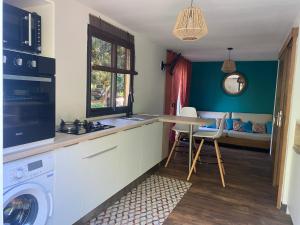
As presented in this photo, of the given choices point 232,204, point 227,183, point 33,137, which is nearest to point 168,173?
point 227,183

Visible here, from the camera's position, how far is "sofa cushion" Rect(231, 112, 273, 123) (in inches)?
230

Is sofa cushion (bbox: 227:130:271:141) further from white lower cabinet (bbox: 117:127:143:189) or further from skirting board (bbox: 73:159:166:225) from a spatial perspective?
white lower cabinet (bbox: 117:127:143:189)

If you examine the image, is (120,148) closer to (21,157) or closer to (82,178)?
(82,178)

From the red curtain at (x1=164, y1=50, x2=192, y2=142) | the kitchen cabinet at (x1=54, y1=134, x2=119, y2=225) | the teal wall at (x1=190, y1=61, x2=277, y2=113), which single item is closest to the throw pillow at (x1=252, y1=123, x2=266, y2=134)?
the teal wall at (x1=190, y1=61, x2=277, y2=113)

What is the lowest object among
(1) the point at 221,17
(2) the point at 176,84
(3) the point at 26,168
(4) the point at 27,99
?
(3) the point at 26,168

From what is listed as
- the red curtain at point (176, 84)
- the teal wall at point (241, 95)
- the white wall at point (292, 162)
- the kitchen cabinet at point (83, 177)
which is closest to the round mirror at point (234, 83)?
the teal wall at point (241, 95)

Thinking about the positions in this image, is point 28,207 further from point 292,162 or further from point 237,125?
point 237,125

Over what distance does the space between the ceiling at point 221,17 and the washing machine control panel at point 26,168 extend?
67.8 inches

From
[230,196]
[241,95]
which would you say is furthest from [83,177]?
[241,95]

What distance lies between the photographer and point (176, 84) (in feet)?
18.3

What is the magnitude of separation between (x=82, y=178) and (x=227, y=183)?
2071 mm

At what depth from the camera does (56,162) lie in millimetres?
1674

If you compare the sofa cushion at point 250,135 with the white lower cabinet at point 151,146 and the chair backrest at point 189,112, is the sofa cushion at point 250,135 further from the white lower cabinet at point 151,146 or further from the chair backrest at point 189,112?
the white lower cabinet at point 151,146

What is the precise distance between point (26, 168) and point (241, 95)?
5.79 metres
